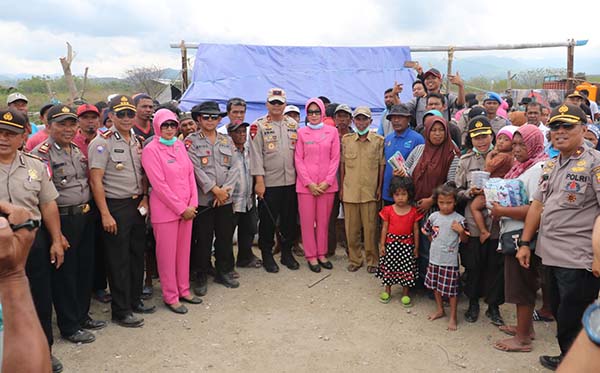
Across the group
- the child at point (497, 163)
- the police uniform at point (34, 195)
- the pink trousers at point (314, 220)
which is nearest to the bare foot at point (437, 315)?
the child at point (497, 163)

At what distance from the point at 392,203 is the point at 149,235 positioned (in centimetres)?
264

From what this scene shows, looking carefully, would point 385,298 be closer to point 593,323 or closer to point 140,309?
point 140,309

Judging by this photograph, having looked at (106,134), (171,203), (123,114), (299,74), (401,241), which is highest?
(299,74)

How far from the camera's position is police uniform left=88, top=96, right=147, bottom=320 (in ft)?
12.9

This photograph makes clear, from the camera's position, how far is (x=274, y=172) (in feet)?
17.6

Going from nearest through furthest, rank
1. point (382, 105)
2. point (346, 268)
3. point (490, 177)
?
point (490, 177) → point (346, 268) → point (382, 105)

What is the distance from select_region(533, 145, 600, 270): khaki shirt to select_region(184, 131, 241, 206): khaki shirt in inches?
119

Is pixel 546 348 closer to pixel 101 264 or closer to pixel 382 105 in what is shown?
pixel 101 264

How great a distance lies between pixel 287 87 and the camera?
10461 mm

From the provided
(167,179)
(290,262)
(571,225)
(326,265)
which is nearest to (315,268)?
(326,265)

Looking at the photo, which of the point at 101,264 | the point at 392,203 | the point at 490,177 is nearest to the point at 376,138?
the point at 392,203

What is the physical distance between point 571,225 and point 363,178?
2499mm

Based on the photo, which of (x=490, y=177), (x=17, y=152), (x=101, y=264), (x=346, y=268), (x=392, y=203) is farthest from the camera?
(x=346, y=268)

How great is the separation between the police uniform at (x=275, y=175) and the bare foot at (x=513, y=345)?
8.25 ft
